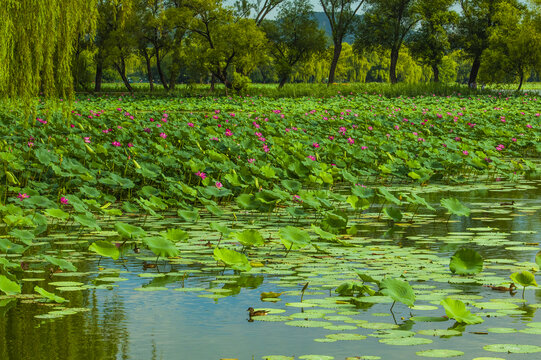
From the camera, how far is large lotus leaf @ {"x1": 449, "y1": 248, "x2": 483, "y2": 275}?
3852mm

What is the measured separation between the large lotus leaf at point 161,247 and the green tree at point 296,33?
42.7m

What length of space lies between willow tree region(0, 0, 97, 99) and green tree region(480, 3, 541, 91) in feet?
114

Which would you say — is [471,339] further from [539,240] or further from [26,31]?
[26,31]

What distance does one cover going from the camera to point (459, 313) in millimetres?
3020

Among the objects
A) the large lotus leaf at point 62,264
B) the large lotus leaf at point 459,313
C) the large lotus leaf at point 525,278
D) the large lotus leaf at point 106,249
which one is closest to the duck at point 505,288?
the large lotus leaf at point 525,278

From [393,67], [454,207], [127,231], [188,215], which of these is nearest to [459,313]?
[127,231]

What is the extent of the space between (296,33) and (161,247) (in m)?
43.7

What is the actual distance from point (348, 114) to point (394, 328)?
13505 mm

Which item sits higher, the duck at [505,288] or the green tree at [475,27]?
the green tree at [475,27]

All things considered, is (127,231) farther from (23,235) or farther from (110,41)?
(110,41)

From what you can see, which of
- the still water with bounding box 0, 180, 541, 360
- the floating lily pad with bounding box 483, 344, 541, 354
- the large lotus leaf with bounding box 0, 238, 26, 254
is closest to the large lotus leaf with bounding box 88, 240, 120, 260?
the still water with bounding box 0, 180, 541, 360

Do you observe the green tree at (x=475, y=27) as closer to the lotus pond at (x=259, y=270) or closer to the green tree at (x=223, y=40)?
the green tree at (x=223, y=40)

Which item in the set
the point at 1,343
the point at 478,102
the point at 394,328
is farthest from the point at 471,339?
the point at 478,102

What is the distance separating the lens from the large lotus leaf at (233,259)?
3948 mm
